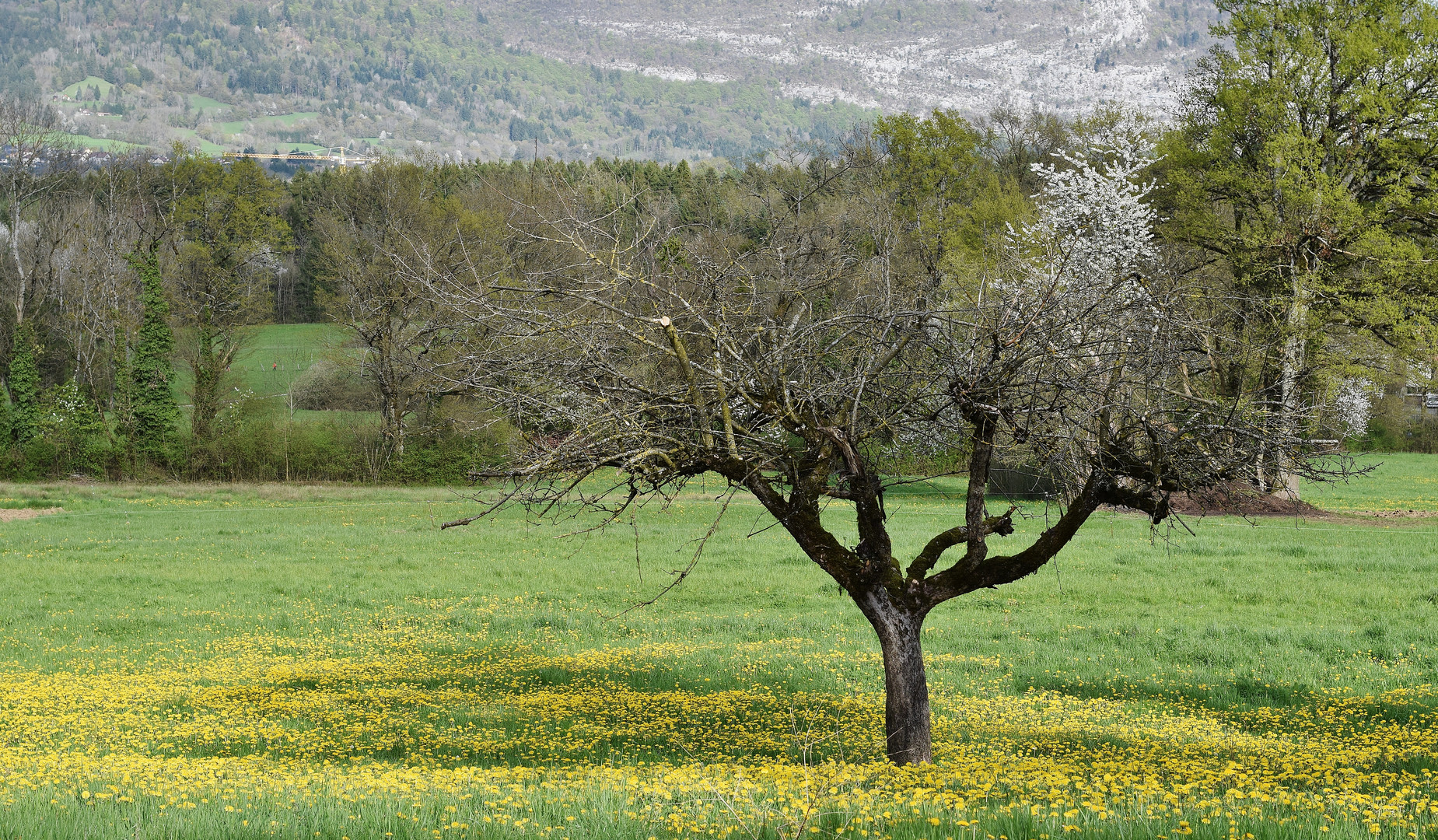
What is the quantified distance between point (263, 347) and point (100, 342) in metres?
20.0

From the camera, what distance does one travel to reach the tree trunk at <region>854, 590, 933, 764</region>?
29.2 ft

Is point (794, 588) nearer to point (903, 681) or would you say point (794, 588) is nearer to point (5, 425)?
point (903, 681)

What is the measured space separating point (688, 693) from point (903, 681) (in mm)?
4197

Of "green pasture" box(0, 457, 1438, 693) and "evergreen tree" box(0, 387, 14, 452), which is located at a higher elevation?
"evergreen tree" box(0, 387, 14, 452)

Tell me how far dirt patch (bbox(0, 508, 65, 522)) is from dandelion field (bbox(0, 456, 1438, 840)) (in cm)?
589

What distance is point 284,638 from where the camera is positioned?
1575 centimetres

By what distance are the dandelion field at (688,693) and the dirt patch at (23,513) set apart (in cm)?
589

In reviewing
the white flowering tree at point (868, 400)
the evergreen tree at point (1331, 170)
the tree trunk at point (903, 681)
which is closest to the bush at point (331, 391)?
the evergreen tree at point (1331, 170)

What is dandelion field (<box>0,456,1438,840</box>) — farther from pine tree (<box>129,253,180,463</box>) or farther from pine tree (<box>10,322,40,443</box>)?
pine tree (<box>10,322,40,443</box>)

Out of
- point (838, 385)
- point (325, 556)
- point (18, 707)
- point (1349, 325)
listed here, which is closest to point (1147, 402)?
point (838, 385)

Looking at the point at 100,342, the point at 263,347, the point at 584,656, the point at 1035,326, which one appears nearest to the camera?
the point at 1035,326

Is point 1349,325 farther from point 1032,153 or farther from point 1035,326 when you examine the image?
point 1032,153

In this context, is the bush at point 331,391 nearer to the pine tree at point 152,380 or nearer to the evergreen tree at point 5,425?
the pine tree at point 152,380

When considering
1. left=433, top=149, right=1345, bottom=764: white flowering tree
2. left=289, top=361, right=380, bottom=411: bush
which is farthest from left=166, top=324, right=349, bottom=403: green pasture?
left=433, top=149, right=1345, bottom=764: white flowering tree
